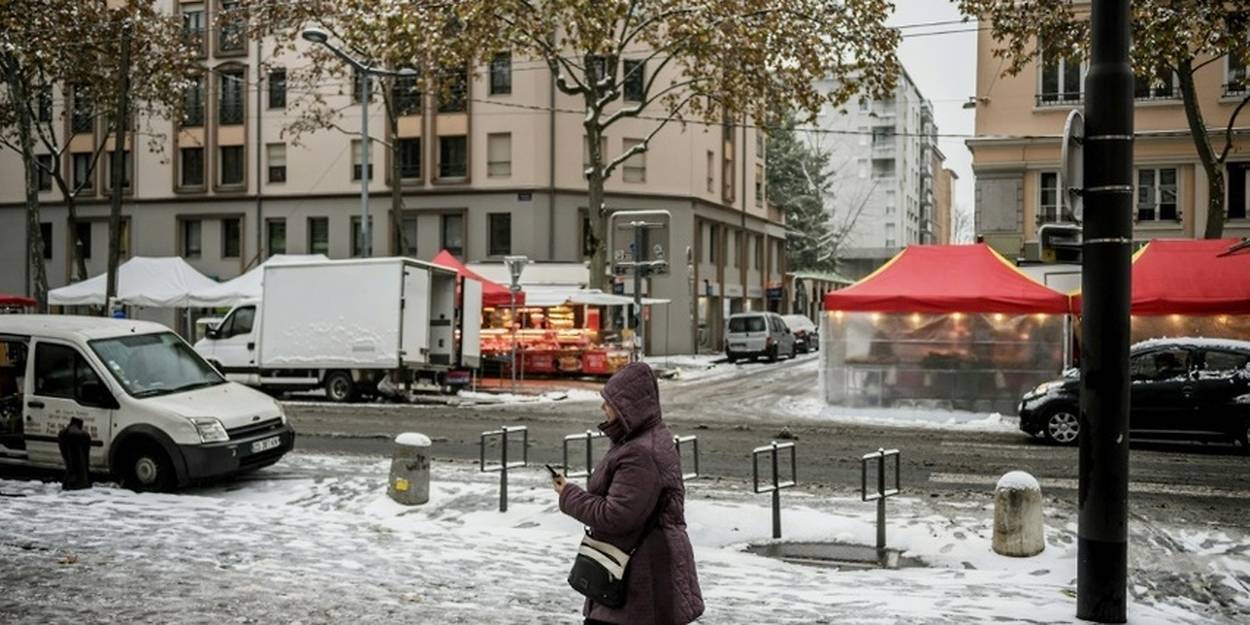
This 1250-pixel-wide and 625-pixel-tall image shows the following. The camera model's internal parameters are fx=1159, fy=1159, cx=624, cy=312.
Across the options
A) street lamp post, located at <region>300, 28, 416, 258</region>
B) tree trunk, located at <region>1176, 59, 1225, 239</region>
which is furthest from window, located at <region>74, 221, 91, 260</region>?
tree trunk, located at <region>1176, 59, 1225, 239</region>

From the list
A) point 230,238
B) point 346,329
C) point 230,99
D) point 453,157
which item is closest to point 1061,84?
point 453,157

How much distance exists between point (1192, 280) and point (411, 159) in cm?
3179

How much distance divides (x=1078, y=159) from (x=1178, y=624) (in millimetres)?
2920

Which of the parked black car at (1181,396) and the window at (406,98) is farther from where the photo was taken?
the window at (406,98)

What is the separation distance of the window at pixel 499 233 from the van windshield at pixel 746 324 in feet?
29.9

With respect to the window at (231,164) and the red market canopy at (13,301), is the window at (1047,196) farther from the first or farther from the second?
the red market canopy at (13,301)

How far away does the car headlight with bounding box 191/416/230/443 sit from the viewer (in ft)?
38.4

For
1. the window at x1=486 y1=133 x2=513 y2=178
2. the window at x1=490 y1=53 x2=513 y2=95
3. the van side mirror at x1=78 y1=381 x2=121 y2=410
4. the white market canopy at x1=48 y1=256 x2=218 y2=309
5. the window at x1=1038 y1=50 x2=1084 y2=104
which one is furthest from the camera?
the window at x1=486 y1=133 x2=513 y2=178

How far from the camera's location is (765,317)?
145 feet

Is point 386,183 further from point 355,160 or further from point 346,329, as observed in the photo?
point 346,329

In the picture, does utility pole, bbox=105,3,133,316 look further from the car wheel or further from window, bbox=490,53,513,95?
the car wheel

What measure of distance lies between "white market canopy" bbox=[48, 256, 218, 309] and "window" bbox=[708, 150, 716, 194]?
73.4ft

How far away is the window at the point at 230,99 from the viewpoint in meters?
48.4

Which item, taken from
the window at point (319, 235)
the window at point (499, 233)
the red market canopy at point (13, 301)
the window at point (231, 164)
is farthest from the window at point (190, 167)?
the window at point (499, 233)
